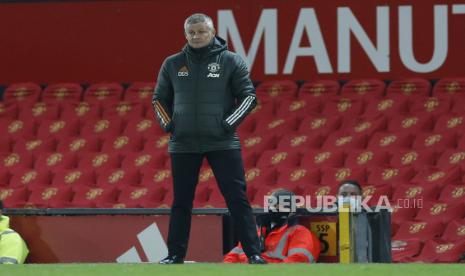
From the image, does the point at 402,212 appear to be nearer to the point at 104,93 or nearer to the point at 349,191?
the point at 349,191

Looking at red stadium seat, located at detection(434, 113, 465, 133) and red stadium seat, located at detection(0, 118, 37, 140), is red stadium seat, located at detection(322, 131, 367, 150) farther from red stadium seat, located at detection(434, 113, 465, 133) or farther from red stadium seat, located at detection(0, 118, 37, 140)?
red stadium seat, located at detection(0, 118, 37, 140)

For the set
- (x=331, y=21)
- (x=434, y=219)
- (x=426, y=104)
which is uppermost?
(x=331, y=21)

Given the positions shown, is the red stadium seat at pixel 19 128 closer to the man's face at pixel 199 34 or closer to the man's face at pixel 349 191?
the man's face at pixel 349 191

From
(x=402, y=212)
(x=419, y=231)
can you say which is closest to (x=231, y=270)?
(x=419, y=231)

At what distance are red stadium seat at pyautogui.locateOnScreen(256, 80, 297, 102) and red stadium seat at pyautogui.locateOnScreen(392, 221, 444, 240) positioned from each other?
2.55m

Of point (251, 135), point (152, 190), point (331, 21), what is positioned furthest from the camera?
point (331, 21)

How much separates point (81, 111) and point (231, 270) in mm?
6665

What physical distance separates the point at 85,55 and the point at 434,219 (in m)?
4.74

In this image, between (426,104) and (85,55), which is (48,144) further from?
(426,104)

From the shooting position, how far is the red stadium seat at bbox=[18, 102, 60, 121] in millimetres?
12234

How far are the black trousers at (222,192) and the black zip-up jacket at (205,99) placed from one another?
61 millimetres

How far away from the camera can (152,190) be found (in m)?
10.6

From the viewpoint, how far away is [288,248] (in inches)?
288

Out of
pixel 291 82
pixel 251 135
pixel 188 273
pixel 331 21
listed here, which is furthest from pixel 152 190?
pixel 188 273
